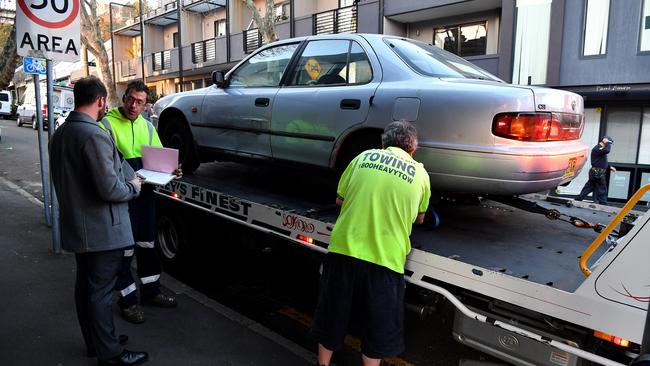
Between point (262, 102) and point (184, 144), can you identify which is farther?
point (184, 144)

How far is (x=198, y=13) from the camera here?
26.8 m

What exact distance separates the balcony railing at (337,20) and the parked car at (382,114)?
12.6 m

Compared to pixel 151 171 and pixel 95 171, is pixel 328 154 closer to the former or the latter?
pixel 151 171

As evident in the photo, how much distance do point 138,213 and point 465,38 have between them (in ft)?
42.8

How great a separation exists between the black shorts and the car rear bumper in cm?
83

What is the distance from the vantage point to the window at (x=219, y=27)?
82.8ft

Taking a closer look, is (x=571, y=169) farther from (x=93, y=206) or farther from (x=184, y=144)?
(x=184, y=144)

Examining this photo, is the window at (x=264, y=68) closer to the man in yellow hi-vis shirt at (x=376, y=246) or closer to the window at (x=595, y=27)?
the man in yellow hi-vis shirt at (x=376, y=246)

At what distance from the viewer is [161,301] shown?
390 cm

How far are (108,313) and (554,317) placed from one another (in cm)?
252

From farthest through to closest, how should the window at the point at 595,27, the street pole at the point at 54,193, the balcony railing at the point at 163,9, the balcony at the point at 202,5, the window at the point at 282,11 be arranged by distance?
the balcony railing at the point at 163,9, the balcony at the point at 202,5, the window at the point at 282,11, the window at the point at 595,27, the street pole at the point at 54,193

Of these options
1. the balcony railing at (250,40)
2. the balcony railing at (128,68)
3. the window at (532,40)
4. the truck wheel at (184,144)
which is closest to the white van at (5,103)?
the balcony railing at (128,68)

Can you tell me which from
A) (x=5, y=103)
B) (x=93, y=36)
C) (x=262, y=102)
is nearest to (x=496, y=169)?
(x=262, y=102)

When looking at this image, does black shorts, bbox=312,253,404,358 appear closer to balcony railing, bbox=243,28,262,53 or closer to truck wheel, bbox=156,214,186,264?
truck wheel, bbox=156,214,186,264
